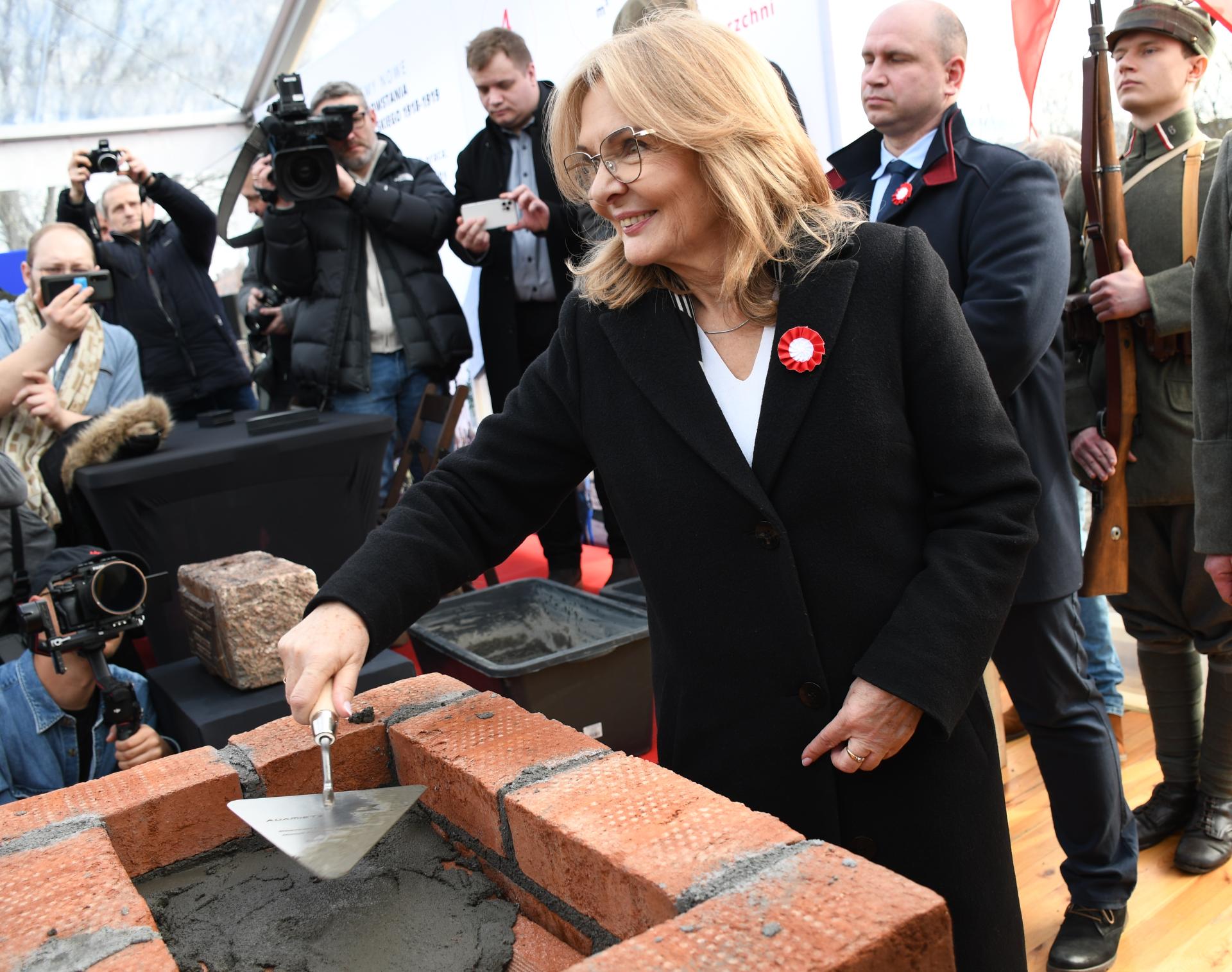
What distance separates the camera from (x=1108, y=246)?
2.54 m

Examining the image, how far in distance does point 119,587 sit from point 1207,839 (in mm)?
2593

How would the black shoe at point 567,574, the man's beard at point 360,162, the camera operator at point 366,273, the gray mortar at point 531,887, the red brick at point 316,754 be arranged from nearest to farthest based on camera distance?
the gray mortar at point 531,887 < the red brick at point 316,754 < the camera operator at point 366,273 < the man's beard at point 360,162 < the black shoe at point 567,574

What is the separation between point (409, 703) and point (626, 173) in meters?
0.82

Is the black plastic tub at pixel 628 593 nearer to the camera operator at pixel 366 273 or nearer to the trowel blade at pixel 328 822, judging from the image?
the camera operator at pixel 366 273

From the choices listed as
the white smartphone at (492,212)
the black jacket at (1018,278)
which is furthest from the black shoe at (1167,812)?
the white smartphone at (492,212)

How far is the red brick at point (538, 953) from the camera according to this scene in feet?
3.91

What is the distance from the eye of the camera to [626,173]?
140cm

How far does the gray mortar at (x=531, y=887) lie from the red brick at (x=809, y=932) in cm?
21

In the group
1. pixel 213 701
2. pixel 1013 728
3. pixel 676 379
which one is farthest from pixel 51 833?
pixel 1013 728

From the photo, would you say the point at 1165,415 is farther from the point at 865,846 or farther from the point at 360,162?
the point at 360,162

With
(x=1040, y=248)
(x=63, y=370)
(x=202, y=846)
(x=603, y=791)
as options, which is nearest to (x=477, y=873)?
(x=603, y=791)

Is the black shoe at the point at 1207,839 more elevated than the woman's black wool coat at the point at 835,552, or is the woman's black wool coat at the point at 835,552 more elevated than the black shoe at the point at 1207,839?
the woman's black wool coat at the point at 835,552

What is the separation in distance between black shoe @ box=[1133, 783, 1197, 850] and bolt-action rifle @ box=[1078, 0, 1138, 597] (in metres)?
0.60

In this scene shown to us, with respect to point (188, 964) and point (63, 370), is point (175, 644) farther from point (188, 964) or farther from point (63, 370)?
point (188, 964)
